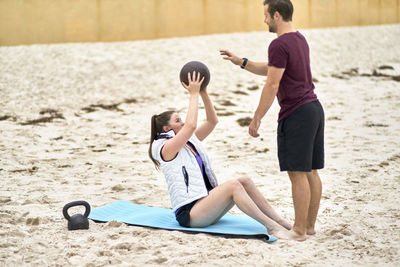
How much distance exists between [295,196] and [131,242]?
1274 mm

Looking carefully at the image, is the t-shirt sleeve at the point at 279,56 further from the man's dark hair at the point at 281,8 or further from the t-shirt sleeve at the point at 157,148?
the t-shirt sleeve at the point at 157,148

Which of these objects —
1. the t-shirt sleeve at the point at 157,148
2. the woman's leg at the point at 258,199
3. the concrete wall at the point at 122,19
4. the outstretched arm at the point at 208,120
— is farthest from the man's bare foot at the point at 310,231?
the concrete wall at the point at 122,19

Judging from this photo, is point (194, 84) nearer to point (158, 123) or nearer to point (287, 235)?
point (158, 123)

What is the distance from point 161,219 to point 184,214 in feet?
1.34

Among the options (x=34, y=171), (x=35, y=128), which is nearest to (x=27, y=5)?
(x=35, y=128)

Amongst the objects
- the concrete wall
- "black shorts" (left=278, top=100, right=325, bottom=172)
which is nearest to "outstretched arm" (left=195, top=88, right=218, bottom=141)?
"black shorts" (left=278, top=100, right=325, bottom=172)

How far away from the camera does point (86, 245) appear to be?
4238 millimetres

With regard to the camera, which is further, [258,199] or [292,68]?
[258,199]

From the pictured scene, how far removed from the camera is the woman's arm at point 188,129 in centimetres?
427

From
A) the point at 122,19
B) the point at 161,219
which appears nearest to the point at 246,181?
the point at 161,219

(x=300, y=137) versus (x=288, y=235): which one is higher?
(x=300, y=137)

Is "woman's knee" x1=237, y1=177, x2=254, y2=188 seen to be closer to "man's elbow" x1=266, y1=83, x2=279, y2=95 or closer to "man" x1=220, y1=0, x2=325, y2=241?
"man" x1=220, y1=0, x2=325, y2=241

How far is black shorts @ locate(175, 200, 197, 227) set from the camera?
452 cm

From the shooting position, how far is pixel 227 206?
14.7 feet
